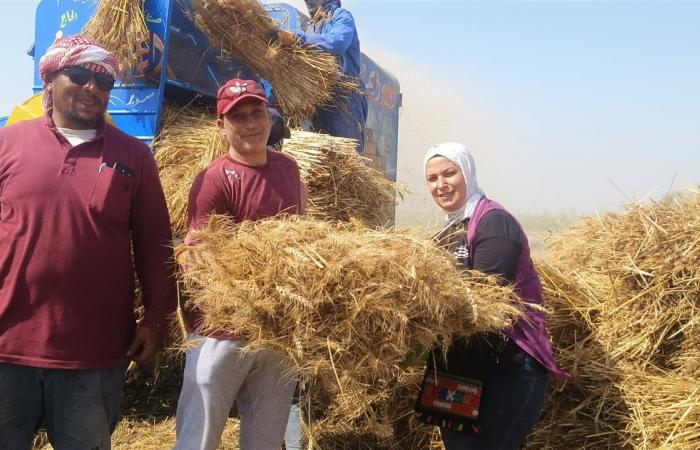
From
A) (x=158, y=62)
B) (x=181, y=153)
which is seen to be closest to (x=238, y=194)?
(x=181, y=153)

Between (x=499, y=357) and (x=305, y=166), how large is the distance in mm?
1985

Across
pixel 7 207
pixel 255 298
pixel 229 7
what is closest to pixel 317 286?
pixel 255 298

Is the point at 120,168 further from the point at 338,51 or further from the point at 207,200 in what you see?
the point at 338,51

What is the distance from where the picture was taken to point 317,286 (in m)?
2.02

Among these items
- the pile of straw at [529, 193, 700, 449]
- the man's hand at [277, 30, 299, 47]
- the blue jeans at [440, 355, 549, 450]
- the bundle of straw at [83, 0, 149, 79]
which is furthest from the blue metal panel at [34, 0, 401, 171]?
the pile of straw at [529, 193, 700, 449]

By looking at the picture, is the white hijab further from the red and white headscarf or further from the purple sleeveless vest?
the red and white headscarf

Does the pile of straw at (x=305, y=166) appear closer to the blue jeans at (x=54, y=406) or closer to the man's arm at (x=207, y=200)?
the man's arm at (x=207, y=200)

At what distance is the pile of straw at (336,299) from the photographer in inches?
79.6

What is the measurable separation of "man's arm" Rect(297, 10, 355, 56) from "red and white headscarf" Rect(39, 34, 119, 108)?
2548 mm

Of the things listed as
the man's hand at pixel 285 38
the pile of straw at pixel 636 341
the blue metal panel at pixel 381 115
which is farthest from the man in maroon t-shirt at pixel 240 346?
the blue metal panel at pixel 381 115

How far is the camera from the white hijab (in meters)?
2.76

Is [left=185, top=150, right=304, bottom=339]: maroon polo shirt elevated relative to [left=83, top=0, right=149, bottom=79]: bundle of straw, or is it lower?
lower

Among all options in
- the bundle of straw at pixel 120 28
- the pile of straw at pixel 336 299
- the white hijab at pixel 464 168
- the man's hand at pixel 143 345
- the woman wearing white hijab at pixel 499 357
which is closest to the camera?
the pile of straw at pixel 336 299

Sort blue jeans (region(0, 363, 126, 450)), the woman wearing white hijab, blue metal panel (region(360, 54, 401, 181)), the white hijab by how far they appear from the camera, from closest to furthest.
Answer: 1. blue jeans (region(0, 363, 126, 450))
2. the woman wearing white hijab
3. the white hijab
4. blue metal panel (region(360, 54, 401, 181))
